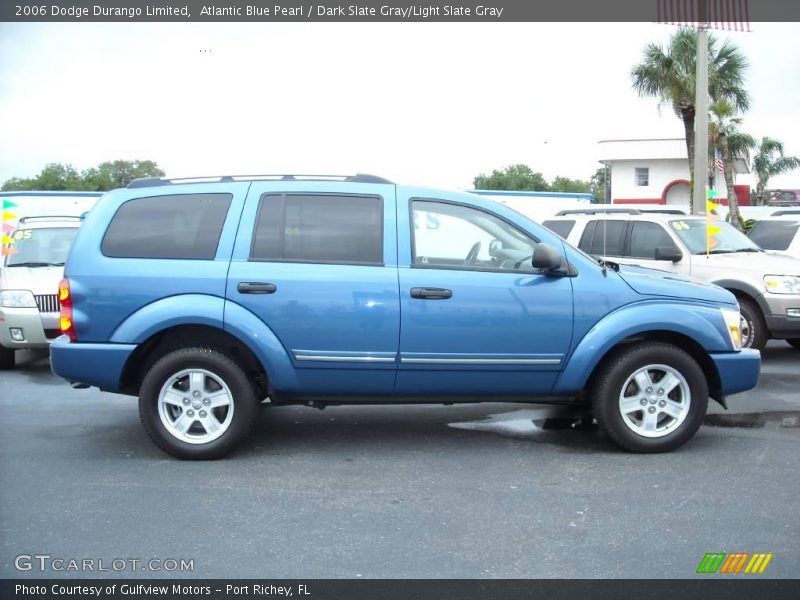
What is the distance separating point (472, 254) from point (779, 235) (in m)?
8.11

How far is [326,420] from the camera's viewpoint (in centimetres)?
676

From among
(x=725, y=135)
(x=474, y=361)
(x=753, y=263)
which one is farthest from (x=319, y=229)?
(x=725, y=135)

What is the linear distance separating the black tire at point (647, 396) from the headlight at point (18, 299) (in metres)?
6.15

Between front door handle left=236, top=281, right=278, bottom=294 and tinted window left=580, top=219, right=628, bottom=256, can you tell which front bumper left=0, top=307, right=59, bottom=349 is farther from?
tinted window left=580, top=219, right=628, bottom=256

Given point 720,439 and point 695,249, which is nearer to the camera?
point 720,439

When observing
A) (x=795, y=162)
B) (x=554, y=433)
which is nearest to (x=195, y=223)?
(x=554, y=433)

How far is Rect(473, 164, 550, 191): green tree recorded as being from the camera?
5419cm

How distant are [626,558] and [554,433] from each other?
2363 mm

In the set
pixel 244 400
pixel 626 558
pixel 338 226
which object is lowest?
pixel 626 558

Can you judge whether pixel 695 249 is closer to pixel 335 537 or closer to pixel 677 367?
pixel 677 367

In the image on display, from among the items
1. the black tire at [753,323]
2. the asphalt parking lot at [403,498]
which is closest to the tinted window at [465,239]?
the asphalt parking lot at [403,498]

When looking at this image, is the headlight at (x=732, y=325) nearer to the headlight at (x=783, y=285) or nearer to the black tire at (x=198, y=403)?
the black tire at (x=198, y=403)

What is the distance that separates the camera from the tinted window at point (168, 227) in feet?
18.3
